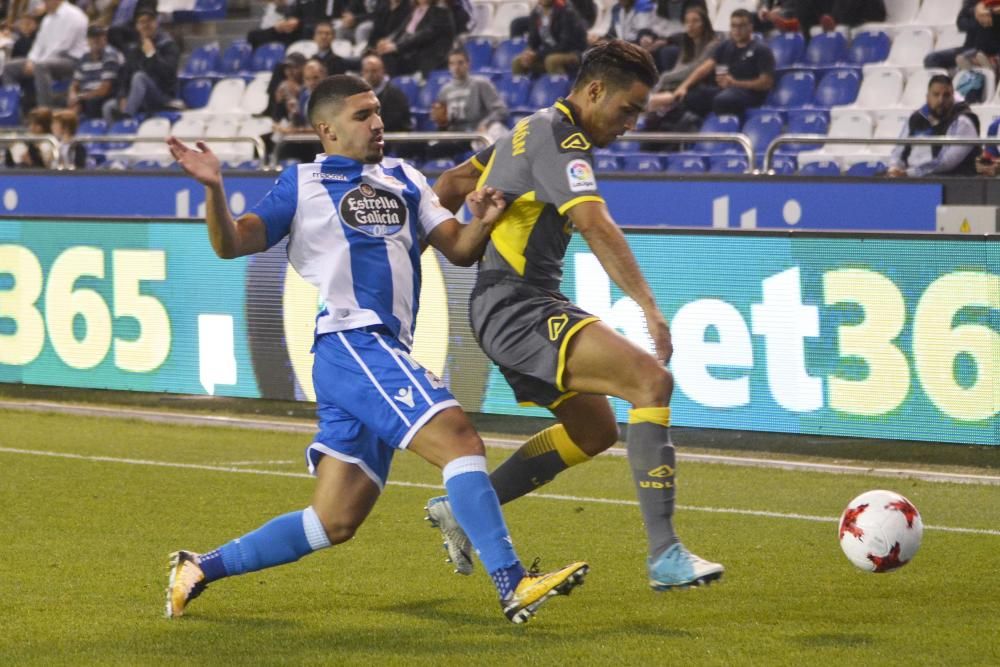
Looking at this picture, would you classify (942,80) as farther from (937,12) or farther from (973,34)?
(937,12)

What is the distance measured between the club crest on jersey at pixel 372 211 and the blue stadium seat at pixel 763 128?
9.17 meters

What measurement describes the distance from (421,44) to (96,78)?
492 cm

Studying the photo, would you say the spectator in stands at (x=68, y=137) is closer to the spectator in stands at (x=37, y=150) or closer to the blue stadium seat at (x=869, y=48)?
the spectator in stands at (x=37, y=150)

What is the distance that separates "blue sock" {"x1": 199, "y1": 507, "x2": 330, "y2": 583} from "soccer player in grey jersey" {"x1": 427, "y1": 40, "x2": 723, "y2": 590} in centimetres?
72

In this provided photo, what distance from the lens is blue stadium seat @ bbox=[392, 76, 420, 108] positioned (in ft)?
55.5

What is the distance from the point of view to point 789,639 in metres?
5.42

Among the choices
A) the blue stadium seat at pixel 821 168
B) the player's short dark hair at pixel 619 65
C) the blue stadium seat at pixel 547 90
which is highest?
the player's short dark hair at pixel 619 65

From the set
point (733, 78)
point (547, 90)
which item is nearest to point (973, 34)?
point (733, 78)

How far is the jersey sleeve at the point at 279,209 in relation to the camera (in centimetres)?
560

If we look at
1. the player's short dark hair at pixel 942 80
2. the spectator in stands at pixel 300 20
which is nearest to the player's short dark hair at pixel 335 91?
the player's short dark hair at pixel 942 80

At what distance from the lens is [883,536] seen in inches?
239

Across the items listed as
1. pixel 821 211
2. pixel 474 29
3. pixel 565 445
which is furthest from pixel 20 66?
pixel 565 445

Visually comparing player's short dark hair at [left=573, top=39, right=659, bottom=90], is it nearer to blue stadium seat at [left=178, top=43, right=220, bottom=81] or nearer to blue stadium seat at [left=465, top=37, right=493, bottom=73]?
blue stadium seat at [left=465, top=37, right=493, bottom=73]

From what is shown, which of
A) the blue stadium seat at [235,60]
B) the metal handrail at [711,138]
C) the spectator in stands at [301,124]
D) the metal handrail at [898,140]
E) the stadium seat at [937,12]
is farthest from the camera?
the blue stadium seat at [235,60]
